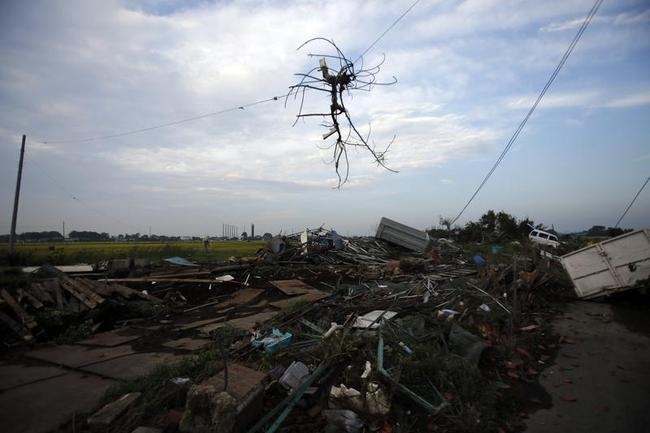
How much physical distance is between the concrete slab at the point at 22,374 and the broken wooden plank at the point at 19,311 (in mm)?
1244

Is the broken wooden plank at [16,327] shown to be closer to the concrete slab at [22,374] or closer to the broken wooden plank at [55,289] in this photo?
the broken wooden plank at [55,289]

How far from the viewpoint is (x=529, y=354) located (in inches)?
202

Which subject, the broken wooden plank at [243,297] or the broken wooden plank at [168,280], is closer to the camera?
the broken wooden plank at [243,297]

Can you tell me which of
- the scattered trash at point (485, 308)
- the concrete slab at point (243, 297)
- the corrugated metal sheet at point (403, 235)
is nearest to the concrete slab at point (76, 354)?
the concrete slab at point (243, 297)

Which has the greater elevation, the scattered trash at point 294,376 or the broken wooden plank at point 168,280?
the broken wooden plank at point 168,280

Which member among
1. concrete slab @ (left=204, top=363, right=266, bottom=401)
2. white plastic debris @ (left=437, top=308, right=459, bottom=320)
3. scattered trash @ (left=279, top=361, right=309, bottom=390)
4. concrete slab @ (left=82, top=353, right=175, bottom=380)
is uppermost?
white plastic debris @ (left=437, top=308, right=459, bottom=320)

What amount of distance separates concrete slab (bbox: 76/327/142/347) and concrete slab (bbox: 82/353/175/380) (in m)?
1.01

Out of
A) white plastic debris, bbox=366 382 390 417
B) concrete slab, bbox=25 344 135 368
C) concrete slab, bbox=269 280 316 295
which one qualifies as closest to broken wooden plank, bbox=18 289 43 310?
concrete slab, bbox=25 344 135 368

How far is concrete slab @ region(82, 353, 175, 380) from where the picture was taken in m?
4.54

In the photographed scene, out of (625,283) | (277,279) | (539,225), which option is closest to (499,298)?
(625,283)

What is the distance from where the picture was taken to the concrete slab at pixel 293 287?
9.24 m

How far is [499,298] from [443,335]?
295cm

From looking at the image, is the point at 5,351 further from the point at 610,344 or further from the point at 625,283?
the point at 625,283

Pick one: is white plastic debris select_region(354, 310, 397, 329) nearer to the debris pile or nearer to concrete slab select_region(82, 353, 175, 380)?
the debris pile
